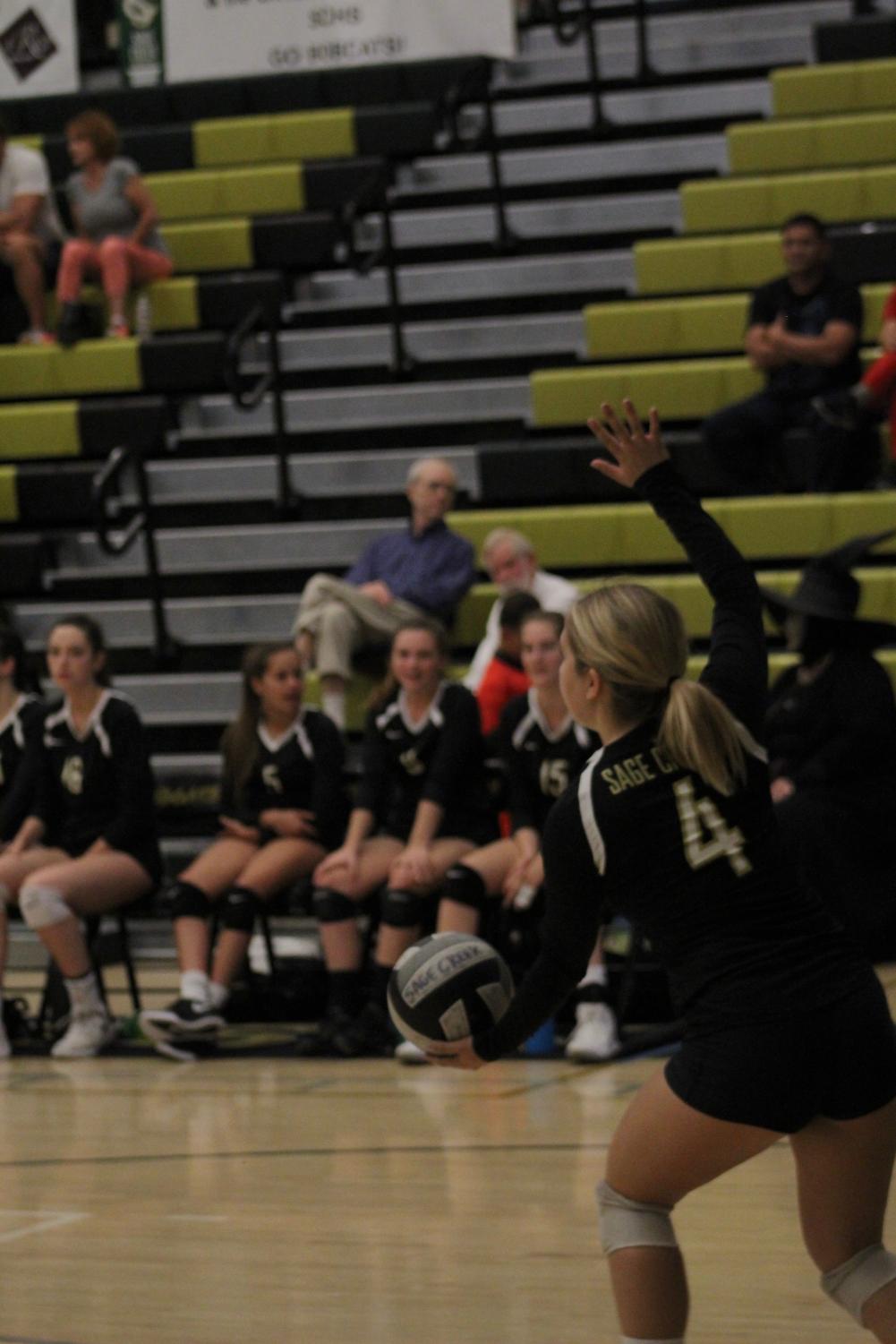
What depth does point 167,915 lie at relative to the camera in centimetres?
836

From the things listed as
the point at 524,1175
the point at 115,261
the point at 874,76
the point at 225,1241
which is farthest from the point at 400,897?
the point at 874,76

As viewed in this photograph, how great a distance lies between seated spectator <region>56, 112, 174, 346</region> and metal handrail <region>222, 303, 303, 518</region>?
2.59 feet

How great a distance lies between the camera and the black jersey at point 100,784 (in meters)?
7.27

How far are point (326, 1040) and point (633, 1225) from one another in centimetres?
406

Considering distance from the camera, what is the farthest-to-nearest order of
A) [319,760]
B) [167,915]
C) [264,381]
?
[264,381] < [167,915] < [319,760]

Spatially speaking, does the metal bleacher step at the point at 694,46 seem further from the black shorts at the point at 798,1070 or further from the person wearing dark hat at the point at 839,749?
the black shorts at the point at 798,1070

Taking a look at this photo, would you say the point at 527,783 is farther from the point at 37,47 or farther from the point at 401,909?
the point at 37,47

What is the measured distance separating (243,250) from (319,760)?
469 cm

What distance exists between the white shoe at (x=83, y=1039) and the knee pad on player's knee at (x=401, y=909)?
1059mm

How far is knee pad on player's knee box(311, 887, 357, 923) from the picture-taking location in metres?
6.94

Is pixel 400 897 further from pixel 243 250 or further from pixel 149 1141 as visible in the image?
pixel 243 250

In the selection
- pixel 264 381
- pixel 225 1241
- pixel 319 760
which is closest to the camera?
pixel 225 1241

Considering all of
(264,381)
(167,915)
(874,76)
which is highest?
(874,76)

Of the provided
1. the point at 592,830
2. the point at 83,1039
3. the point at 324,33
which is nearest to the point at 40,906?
the point at 83,1039
